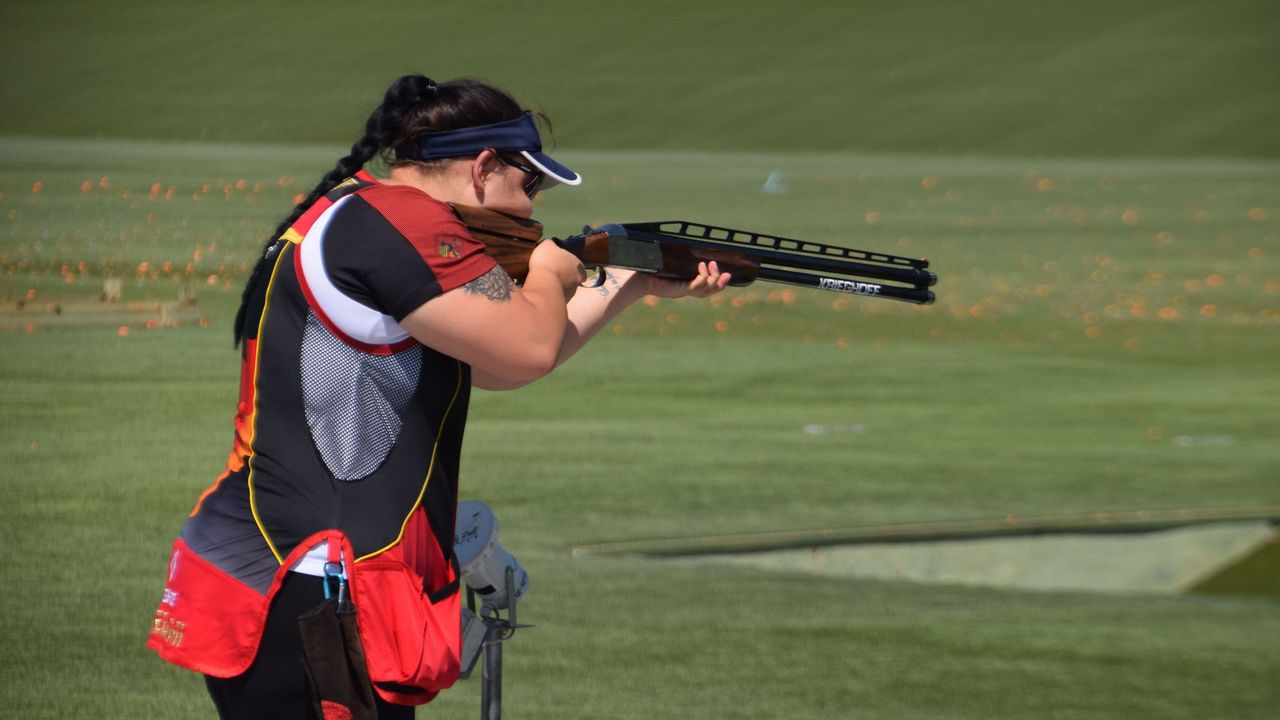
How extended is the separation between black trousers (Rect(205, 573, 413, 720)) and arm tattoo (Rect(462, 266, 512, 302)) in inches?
20.3

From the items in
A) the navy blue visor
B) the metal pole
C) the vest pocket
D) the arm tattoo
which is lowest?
the metal pole

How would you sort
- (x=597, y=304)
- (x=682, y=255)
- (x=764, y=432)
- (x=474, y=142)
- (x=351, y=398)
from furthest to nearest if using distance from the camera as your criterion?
(x=764, y=432), (x=682, y=255), (x=597, y=304), (x=474, y=142), (x=351, y=398)

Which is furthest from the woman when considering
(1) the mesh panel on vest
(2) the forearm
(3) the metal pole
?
(3) the metal pole

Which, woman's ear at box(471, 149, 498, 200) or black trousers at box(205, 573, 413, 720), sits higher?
woman's ear at box(471, 149, 498, 200)

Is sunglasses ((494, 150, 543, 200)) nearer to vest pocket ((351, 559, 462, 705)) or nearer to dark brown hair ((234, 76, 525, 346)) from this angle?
dark brown hair ((234, 76, 525, 346))

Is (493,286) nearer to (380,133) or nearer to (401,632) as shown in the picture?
(380,133)

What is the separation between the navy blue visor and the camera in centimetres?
278

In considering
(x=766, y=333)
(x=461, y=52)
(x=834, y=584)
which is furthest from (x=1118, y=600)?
(x=461, y=52)

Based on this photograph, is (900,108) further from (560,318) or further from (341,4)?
(560,318)

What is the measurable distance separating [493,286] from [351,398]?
0.90 feet

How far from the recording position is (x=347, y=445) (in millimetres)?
2697

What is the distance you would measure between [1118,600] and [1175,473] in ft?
9.79

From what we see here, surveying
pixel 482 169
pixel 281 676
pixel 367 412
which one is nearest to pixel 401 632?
pixel 281 676

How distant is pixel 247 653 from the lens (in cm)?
274
